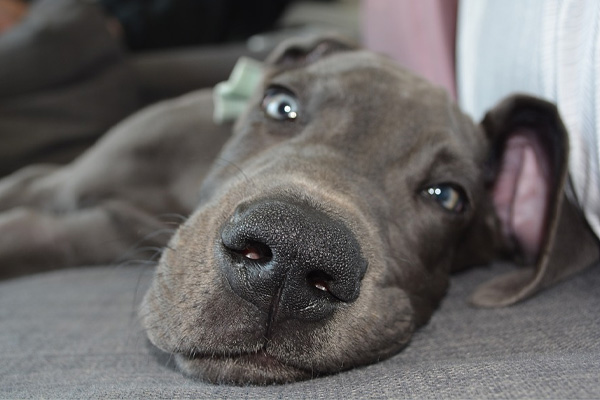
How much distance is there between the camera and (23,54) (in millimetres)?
3277

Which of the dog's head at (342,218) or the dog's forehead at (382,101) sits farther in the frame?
the dog's forehead at (382,101)

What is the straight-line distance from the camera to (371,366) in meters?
1.33

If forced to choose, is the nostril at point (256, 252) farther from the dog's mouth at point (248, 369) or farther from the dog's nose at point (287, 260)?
the dog's mouth at point (248, 369)

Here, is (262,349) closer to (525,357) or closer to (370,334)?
(370,334)

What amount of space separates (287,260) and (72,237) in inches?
57.5

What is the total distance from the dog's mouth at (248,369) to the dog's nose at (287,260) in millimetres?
111

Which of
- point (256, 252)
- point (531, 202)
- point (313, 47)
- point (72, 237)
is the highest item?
point (256, 252)

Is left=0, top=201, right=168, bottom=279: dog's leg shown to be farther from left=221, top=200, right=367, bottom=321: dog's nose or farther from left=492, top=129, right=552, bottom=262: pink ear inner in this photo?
left=492, top=129, right=552, bottom=262: pink ear inner

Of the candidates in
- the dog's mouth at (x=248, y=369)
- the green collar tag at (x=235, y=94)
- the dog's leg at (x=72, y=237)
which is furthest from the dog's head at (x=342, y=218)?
the dog's leg at (x=72, y=237)

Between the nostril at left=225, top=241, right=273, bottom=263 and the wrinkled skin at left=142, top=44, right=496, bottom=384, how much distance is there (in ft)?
0.16

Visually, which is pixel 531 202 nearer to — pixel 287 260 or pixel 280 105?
pixel 280 105

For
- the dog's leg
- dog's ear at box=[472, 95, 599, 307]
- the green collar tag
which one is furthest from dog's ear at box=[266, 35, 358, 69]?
the dog's leg

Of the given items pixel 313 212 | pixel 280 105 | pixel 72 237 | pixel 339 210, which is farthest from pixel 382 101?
pixel 72 237

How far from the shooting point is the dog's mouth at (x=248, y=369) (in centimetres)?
118
